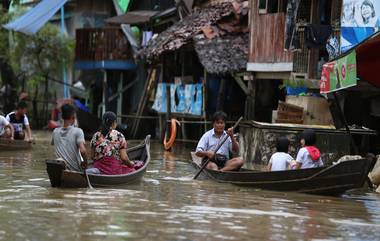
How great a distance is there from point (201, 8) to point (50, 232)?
16.5m

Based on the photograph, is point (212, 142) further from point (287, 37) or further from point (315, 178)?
point (287, 37)

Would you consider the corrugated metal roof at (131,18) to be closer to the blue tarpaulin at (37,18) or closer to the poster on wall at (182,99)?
the blue tarpaulin at (37,18)

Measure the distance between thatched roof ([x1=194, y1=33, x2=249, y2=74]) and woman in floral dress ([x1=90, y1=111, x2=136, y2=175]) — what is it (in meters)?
8.82

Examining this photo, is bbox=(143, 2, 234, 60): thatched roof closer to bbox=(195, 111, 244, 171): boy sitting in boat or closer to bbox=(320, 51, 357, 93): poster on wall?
bbox=(195, 111, 244, 171): boy sitting in boat

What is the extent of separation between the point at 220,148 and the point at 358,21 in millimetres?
4335

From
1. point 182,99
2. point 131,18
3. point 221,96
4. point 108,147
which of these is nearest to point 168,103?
point 182,99

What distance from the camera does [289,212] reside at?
9.38 m

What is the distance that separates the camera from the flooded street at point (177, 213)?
7582 mm

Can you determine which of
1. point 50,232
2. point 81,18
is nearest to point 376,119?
point 50,232

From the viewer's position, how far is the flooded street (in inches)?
299

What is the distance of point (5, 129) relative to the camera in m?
17.5

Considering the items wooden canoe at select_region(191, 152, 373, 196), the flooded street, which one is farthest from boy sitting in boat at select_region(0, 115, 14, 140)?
wooden canoe at select_region(191, 152, 373, 196)

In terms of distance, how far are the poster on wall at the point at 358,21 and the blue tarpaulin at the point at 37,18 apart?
13.3 meters

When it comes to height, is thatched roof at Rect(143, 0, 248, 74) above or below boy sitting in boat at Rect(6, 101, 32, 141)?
above
